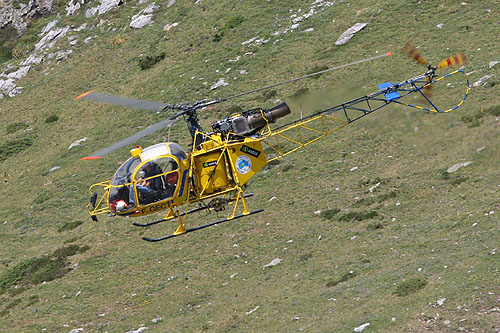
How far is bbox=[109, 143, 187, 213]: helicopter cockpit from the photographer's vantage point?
80.7 feet

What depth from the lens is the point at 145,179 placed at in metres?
24.7

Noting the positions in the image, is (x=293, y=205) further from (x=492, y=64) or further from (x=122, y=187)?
(x=492, y=64)

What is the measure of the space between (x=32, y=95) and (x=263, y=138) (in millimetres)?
44173

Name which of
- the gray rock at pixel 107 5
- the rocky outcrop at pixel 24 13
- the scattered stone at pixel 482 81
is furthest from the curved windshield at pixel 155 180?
the rocky outcrop at pixel 24 13

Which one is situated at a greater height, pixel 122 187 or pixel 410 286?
pixel 122 187

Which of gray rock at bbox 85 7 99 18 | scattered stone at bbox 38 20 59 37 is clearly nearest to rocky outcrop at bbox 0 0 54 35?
scattered stone at bbox 38 20 59 37

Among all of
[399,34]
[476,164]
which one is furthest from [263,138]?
[399,34]

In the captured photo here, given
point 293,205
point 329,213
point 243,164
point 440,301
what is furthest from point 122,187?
point 293,205

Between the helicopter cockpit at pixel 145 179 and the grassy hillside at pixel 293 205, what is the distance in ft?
21.7

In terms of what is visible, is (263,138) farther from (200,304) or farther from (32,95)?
(32,95)

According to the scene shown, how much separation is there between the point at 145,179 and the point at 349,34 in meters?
31.8

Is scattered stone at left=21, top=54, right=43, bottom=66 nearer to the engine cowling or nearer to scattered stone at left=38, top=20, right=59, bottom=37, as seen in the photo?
scattered stone at left=38, top=20, right=59, bottom=37

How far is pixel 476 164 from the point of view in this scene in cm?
3206

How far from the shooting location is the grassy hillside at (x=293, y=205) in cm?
2592
